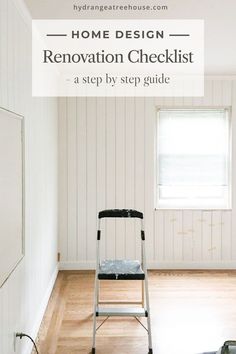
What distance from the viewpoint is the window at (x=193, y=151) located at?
5352mm

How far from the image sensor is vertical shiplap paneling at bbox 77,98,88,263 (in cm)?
527

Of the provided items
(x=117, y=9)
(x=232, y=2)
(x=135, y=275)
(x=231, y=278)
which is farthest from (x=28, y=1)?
(x=231, y=278)

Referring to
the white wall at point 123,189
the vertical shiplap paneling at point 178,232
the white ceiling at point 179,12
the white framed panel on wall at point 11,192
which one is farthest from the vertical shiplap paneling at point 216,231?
the white framed panel on wall at point 11,192

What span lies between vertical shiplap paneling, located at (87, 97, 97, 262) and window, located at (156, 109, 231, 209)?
2.69ft

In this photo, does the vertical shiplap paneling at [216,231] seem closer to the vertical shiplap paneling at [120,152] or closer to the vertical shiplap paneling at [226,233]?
the vertical shiplap paneling at [226,233]

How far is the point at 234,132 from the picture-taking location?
17.4 ft

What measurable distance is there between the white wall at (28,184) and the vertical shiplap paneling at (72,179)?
540mm

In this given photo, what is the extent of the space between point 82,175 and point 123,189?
0.55 meters

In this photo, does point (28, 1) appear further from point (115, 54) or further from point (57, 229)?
point (57, 229)

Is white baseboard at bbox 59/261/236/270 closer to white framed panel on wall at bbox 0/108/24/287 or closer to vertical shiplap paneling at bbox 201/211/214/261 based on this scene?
vertical shiplap paneling at bbox 201/211/214/261

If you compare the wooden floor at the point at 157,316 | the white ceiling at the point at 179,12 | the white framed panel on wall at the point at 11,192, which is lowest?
the wooden floor at the point at 157,316

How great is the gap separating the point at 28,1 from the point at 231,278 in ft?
12.4

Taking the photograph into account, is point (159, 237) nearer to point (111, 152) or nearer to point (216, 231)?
point (216, 231)

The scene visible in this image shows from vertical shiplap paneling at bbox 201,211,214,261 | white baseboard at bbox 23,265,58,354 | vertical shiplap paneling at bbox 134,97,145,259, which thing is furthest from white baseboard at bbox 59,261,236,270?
vertical shiplap paneling at bbox 134,97,145,259
